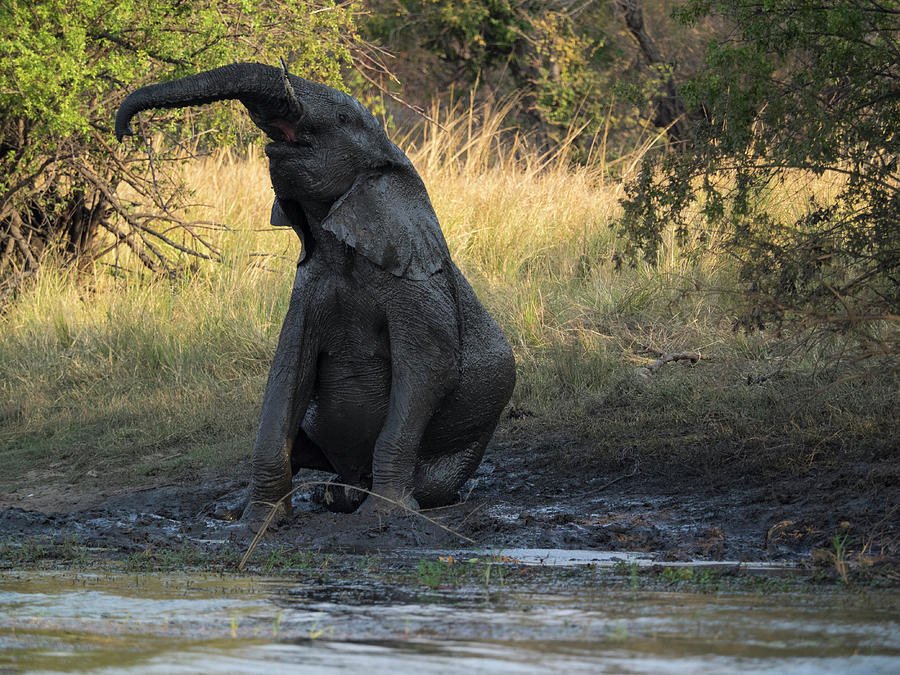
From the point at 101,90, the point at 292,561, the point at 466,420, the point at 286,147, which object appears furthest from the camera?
the point at 101,90

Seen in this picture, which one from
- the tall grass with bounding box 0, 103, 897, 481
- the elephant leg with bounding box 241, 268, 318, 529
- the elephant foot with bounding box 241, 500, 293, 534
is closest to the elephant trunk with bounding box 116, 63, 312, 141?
the elephant leg with bounding box 241, 268, 318, 529

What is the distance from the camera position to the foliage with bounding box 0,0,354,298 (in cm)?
1103

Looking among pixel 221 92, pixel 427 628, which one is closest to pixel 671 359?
pixel 221 92

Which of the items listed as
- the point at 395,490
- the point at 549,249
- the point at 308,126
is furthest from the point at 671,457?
the point at 549,249

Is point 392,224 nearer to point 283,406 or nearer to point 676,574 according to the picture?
point 283,406

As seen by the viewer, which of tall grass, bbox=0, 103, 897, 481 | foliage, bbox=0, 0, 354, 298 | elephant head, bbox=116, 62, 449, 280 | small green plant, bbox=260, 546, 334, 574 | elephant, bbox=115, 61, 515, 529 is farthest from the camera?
foliage, bbox=0, 0, 354, 298

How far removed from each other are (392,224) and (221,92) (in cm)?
93

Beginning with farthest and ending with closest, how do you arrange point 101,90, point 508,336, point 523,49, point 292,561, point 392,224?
point 523,49 → point 101,90 → point 508,336 → point 392,224 → point 292,561

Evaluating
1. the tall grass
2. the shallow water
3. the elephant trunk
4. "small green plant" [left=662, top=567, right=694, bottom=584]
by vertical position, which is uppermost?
the elephant trunk

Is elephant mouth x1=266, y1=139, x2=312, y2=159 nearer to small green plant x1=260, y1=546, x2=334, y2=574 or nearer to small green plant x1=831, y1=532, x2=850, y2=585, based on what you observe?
small green plant x1=260, y1=546, x2=334, y2=574

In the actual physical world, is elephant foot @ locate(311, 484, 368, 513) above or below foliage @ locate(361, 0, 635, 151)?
below

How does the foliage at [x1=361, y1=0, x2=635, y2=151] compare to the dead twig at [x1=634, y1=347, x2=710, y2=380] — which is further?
the foliage at [x1=361, y1=0, x2=635, y2=151]

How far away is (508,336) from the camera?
31.5 ft

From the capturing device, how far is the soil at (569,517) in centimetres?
530
